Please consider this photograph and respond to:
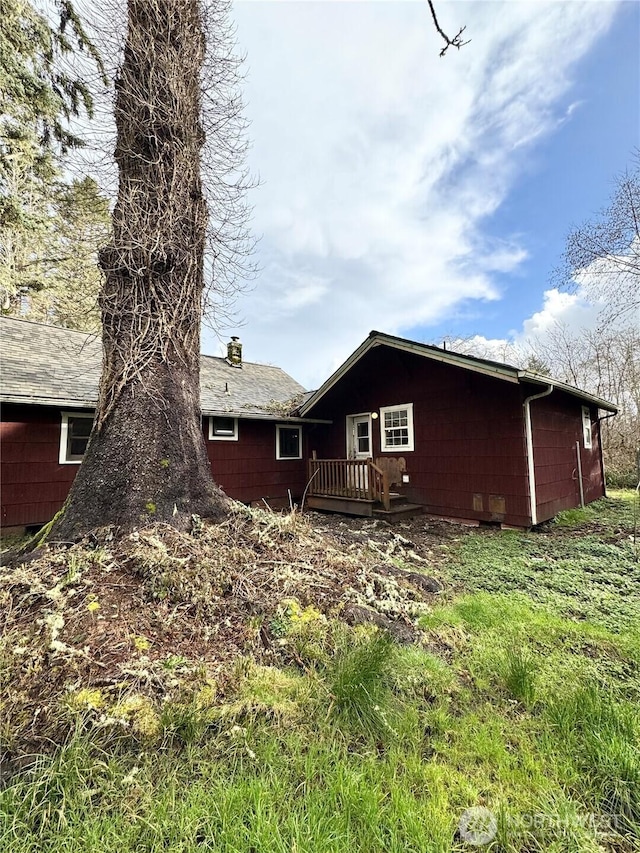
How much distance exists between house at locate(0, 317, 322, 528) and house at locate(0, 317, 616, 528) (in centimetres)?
3

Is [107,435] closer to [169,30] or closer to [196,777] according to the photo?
[196,777]

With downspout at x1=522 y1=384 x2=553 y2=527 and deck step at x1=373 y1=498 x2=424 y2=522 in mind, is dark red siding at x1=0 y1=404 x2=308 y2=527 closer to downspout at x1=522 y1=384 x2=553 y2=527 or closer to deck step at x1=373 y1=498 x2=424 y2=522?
deck step at x1=373 y1=498 x2=424 y2=522

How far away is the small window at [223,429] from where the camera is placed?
9375 millimetres

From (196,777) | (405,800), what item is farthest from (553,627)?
(196,777)

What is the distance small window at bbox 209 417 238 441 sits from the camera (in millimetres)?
9375

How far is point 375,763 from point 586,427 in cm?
1172

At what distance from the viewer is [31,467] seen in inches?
279

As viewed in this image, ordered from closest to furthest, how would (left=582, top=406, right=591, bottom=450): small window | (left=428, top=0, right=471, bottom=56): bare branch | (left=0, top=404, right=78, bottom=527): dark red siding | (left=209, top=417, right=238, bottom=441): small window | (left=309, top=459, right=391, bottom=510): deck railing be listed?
1. (left=428, top=0, right=471, bottom=56): bare branch
2. (left=0, top=404, right=78, bottom=527): dark red siding
3. (left=309, top=459, right=391, bottom=510): deck railing
4. (left=209, top=417, right=238, bottom=441): small window
5. (left=582, top=406, right=591, bottom=450): small window

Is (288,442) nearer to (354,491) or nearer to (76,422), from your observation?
(354,491)

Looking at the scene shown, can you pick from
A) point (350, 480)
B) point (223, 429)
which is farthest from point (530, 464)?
point (223, 429)

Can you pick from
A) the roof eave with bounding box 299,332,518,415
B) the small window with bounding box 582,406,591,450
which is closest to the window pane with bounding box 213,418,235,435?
the roof eave with bounding box 299,332,518,415

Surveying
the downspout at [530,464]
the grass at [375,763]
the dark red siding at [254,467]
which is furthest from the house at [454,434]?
the grass at [375,763]

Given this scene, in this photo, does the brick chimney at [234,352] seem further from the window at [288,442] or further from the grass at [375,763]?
the grass at [375,763]

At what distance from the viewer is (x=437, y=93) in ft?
18.3
